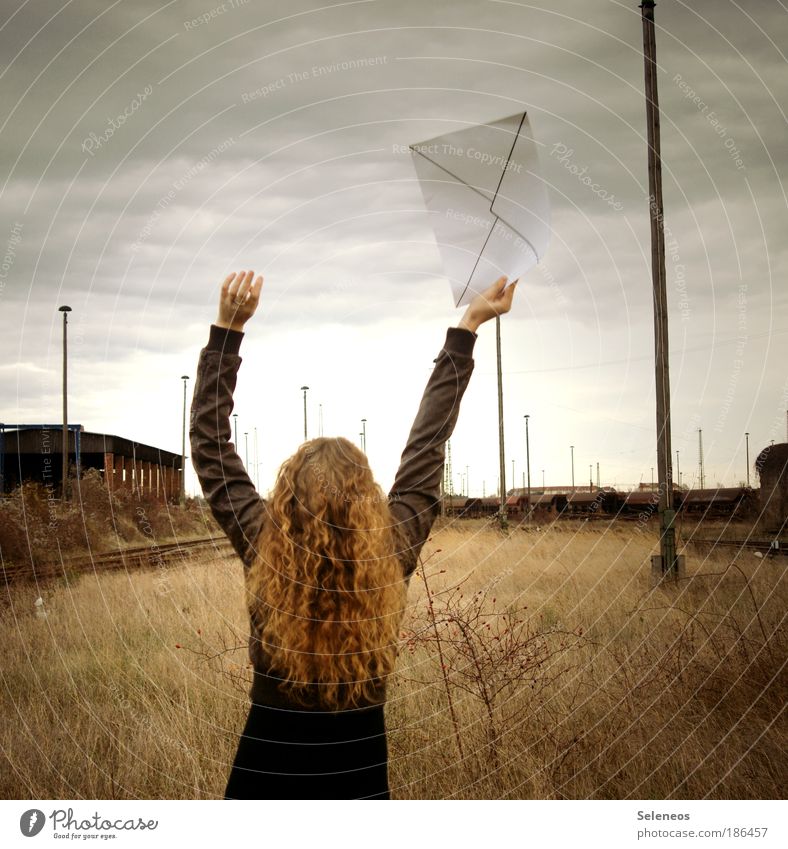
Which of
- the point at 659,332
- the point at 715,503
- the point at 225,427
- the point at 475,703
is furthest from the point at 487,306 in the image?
the point at 715,503

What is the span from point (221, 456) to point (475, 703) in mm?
2576

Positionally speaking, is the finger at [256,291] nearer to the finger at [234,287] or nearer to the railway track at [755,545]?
the finger at [234,287]

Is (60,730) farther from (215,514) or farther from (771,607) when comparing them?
(771,607)

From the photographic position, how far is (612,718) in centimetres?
378

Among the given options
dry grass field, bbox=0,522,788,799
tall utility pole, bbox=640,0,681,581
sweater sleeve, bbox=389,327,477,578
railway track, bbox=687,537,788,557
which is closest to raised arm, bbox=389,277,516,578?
sweater sleeve, bbox=389,327,477,578

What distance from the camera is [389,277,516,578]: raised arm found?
218cm

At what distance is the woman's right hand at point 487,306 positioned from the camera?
2.28 metres

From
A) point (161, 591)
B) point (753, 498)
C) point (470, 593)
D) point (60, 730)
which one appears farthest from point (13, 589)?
point (753, 498)

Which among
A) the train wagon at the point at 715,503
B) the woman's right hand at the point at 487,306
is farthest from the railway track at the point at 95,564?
the train wagon at the point at 715,503

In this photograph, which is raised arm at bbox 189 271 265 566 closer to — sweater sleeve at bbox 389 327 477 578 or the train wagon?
sweater sleeve at bbox 389 327 477 578

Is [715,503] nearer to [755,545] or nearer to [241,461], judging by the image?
[755,545]

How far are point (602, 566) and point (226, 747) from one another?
634 cm

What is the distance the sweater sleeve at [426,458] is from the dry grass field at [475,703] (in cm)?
108

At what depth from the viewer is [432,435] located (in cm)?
220
